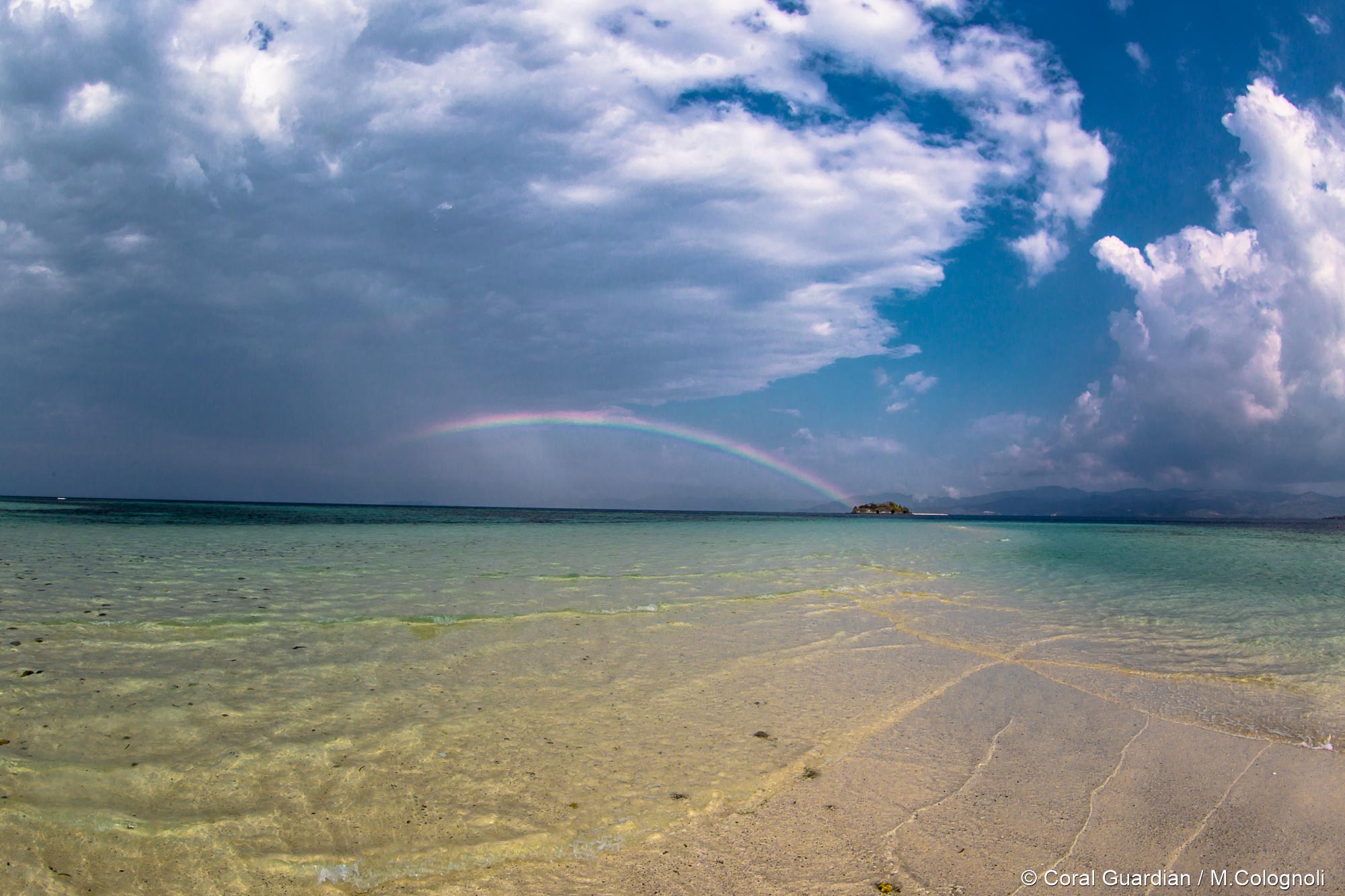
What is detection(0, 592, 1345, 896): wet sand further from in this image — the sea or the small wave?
the small wave

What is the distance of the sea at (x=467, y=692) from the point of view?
3699 mm

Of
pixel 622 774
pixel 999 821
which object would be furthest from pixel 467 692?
pixel 999 821

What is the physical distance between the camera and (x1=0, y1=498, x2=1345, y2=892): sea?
12.1ft

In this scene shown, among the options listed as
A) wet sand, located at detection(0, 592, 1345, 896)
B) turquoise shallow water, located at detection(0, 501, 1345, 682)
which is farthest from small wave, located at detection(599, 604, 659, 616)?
wet sand, located at detection(0, 592, 1345, 896)

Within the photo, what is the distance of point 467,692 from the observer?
6426mm

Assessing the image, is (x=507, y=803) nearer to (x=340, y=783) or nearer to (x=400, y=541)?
(x=340, y=783)

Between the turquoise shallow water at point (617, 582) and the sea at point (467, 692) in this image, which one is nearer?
the sea at point (467, 692)

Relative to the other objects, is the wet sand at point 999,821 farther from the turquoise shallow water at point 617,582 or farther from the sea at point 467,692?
the turquoise shallow water at point 617,582

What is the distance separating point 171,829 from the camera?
12.0ft

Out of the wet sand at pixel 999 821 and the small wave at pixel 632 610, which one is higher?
the wet sand at pixel 999 821

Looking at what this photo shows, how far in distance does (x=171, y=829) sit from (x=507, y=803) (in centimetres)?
190

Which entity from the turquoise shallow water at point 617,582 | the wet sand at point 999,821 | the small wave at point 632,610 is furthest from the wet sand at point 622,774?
the small wave at point 632,610

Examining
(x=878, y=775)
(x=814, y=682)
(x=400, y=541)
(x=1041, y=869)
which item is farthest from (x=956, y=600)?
(x=400, y=541)

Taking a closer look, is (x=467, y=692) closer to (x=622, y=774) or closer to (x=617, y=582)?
(x=622, y=774)
